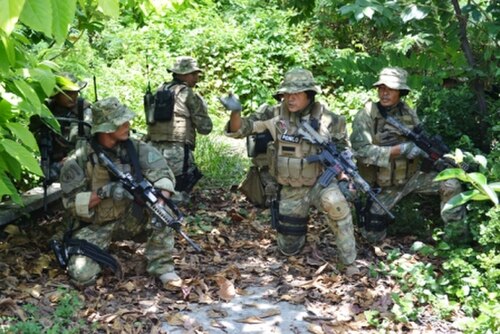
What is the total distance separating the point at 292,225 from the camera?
5.99m

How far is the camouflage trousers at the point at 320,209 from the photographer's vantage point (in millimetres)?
5730

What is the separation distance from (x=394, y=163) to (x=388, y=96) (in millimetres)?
661

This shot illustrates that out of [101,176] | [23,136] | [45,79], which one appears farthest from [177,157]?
[23,136]

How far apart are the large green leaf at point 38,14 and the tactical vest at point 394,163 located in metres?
4.96

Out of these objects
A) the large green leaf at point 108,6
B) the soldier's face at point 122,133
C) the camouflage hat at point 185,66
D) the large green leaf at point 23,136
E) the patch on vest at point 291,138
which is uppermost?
the camouflage hat at point 185,66

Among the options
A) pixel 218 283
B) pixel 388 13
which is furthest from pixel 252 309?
pixel 388 13

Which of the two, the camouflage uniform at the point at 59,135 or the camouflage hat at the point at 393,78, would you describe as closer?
the camouflage hat at the point at 393,78

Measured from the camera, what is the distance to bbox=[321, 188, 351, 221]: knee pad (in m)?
5.71

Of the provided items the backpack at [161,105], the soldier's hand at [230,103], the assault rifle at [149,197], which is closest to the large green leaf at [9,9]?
the assault rifle at [149,197]

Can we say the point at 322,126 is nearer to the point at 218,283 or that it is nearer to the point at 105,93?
the point at 218,283

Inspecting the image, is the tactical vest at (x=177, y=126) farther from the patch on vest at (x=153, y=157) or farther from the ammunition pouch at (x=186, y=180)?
the patch on vest at (x=153, y=157)

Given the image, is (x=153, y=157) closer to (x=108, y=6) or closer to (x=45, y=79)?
(x=45, y=79)

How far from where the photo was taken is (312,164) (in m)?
5.89

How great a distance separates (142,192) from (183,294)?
0.88 metres
